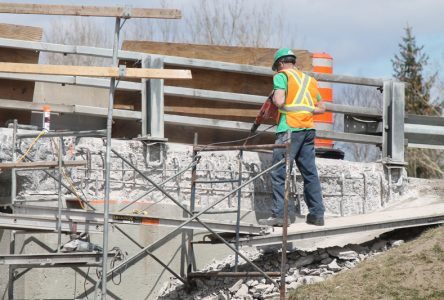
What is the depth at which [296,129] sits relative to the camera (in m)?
10.5

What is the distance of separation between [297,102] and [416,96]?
83.9 feet

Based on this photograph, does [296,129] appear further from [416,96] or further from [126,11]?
[416,96]

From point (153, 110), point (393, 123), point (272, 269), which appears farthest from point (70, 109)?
point (393, 123)

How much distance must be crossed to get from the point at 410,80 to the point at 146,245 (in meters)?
29.5

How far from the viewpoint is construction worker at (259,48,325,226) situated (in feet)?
34.3

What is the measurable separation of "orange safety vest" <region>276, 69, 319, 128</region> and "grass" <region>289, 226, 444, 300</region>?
5.44ft

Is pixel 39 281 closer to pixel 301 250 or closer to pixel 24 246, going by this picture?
pixel 24 246

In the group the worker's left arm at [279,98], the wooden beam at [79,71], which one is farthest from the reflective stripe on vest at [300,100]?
the wooden beam at [79,71]

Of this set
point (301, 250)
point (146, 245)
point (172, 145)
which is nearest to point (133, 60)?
point (172, 145)

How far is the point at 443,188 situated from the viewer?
1239 cm

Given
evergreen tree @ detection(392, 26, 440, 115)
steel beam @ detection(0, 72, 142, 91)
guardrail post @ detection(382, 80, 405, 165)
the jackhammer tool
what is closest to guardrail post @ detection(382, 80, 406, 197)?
guardrail post @ detection(382, 80, 405, 165)

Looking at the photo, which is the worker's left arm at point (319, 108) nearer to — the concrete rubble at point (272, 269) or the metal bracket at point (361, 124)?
the metal bracket at point (361, 124)

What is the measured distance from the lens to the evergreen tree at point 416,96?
26.2 m

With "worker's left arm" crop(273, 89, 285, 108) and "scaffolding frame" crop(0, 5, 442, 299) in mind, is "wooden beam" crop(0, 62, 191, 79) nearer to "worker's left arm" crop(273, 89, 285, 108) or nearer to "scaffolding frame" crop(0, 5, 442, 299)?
"scaffolding frame" crop(0, 5, 442, 299)
